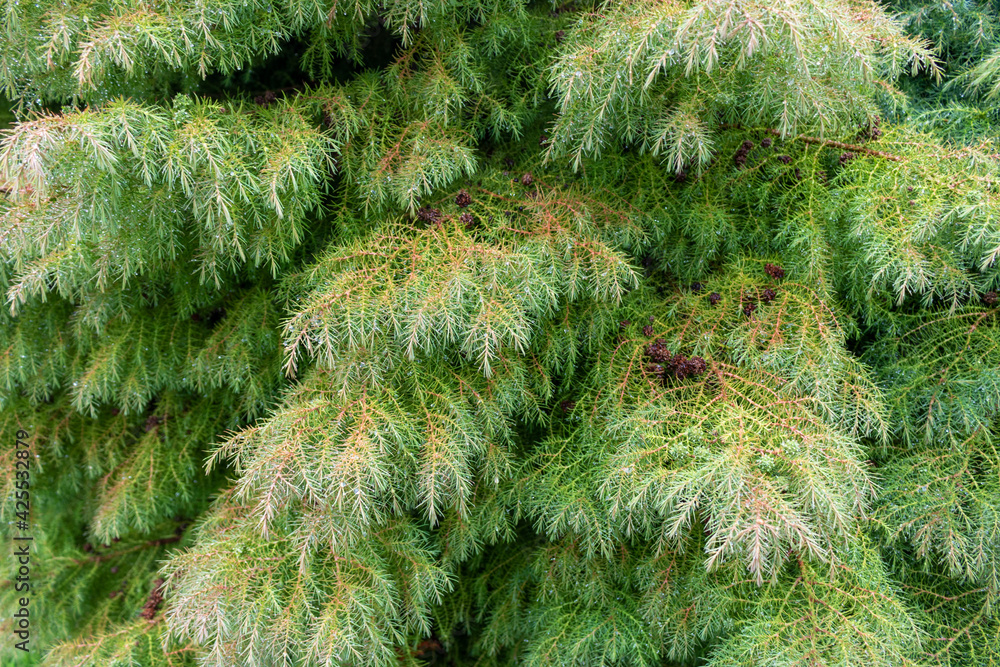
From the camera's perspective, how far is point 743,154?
1398mm

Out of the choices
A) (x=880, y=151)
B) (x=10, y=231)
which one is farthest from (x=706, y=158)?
(x=10, y=231)

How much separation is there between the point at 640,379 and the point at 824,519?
0.44 metres

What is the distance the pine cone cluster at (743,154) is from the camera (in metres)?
1.39

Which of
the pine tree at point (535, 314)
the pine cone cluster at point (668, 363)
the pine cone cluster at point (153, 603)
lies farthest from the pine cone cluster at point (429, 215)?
the pine cone cluster at point (153, 603)

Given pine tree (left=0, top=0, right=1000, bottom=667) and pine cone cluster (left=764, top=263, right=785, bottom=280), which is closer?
pine tree (left=0, top=0, right=1000, bottom=667)

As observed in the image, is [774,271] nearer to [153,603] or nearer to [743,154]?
[743,154]

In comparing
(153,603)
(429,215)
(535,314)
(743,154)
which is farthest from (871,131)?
(153,603)

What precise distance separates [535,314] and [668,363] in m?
0.31

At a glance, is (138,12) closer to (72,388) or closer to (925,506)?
(72,388)

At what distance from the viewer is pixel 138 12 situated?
112 centimetres

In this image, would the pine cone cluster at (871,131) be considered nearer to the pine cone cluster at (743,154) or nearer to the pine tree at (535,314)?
the pine tree at (535,314)

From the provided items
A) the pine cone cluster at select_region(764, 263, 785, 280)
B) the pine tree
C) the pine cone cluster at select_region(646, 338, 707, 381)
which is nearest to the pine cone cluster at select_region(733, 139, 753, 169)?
the pine tree

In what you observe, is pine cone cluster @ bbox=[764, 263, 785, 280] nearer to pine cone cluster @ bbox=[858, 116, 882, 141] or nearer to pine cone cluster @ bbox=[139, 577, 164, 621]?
pine cone cluster @ bbox=[858, 116, 882, 141]

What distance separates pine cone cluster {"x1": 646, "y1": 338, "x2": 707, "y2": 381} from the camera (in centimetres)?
127
